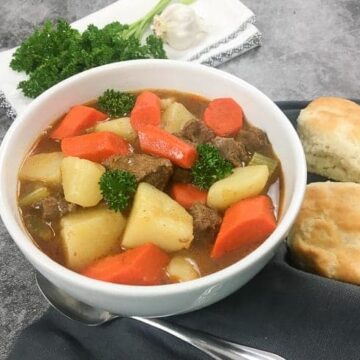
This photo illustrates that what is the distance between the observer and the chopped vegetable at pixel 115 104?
1675 millimetres

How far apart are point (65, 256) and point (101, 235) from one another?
0.32 feet

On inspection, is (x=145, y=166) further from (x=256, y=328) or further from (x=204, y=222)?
(x=256, y=328)

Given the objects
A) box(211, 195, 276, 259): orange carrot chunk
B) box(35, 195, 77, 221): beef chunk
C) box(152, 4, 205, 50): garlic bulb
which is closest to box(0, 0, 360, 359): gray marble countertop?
box(152, 4, 205, 50): garlic bulb

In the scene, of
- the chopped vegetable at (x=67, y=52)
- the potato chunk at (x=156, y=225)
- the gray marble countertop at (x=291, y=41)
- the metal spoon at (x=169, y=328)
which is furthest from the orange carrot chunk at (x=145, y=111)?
the gray marble countertop at (x=291, y=41)

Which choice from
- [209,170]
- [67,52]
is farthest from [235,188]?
[67,52]

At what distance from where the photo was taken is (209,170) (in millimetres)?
1469

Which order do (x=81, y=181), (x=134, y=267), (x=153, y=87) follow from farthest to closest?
(x=153, y=87)
(x=81, y=181)
(x=134, y=267)

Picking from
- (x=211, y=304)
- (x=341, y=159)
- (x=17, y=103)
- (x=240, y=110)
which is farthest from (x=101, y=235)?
(x=17, y=103)

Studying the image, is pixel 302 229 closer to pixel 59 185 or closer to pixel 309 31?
pixel 59 185

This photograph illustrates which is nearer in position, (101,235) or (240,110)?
(101,235)

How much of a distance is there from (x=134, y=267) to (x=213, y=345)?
0.34 m

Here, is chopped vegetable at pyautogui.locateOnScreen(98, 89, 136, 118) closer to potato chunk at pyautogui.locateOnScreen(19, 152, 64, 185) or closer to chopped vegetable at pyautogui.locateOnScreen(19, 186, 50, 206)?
potato chunk at pyautogui.locateOnScreen(19, 152, 64, 185)

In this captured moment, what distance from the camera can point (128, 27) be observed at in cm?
262

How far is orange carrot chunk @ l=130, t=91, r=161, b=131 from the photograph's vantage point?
1.62 meters
